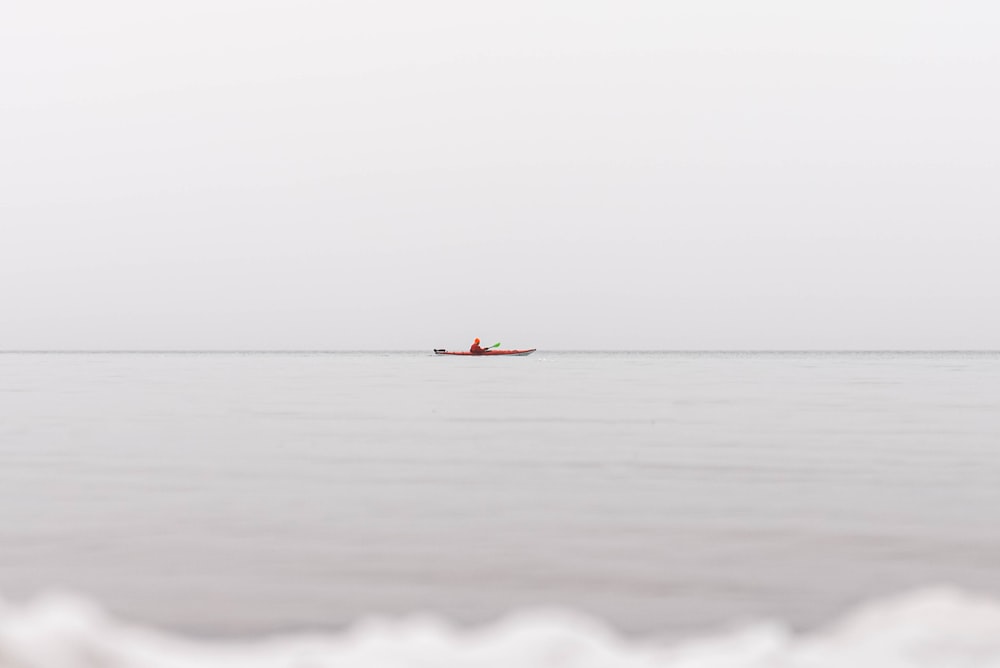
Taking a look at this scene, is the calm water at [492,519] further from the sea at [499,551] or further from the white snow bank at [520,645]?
the white snow bank at [520,645]

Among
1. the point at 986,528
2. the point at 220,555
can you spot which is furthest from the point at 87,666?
the point at 986,528

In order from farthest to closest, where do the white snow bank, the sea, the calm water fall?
the calm water
the sea
the white snow bank

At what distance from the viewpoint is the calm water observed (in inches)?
206

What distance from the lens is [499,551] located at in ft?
21.0

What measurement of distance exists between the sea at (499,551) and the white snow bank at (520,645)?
0.7 inches

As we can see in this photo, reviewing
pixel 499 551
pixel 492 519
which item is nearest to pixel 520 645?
pixel 499 551

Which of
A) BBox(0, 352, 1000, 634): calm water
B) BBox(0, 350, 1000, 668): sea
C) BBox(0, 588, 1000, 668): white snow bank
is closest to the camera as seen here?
BBox(0, 588, 1000, 668): white snow bank

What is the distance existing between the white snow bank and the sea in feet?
0.06

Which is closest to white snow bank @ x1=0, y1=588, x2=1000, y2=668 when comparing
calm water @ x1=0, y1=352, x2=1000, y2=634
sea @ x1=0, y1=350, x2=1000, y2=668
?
sea @ x1=0, y1=350, x2=1000, y2=668

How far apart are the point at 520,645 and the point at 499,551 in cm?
246

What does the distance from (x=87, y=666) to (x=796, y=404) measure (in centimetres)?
2153

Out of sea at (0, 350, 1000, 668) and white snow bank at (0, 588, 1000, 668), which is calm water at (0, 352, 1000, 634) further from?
white snow bank at (0, 588, 1000, 668)

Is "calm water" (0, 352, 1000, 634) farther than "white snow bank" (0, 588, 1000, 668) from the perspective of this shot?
Yes

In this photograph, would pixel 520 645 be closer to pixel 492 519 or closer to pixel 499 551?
pixel 499 551
